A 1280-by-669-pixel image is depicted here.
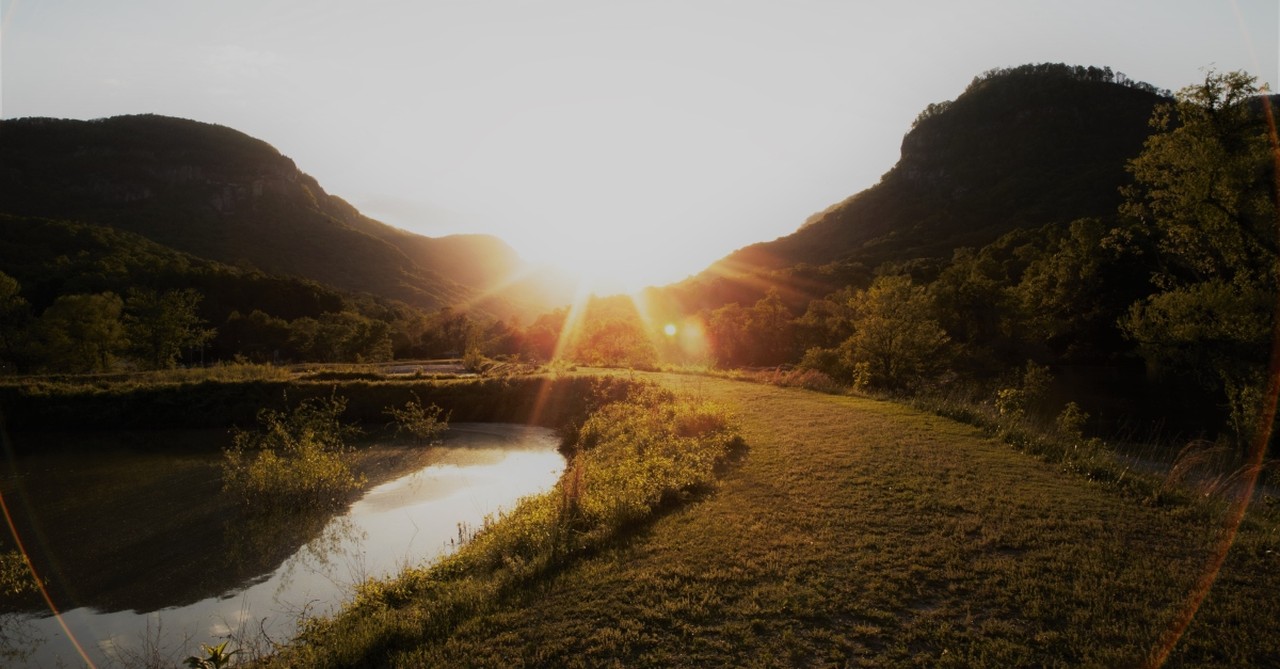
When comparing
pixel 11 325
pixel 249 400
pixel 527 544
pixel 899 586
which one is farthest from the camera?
pixel 11 325

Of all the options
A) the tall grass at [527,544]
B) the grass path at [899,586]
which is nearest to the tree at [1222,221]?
the grass path at [899,586]

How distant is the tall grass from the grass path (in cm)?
44

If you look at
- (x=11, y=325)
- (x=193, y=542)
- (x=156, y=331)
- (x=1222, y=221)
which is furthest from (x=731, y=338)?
(x=11, y=325)

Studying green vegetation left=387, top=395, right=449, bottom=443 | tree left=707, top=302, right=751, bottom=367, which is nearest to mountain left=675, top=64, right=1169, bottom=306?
tree left=707, top=302, right=751, bottom=367

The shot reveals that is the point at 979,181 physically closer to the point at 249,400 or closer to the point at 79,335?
the point at 249,400

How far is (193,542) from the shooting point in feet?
40.8

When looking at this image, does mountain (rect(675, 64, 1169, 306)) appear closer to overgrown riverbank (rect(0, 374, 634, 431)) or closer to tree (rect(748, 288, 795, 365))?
tree (rect(748, 288, 795, 365))

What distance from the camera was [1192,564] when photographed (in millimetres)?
7215

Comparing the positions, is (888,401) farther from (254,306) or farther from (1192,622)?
(254,306)

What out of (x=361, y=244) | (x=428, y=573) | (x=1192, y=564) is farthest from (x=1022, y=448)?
(x=361, y=244)

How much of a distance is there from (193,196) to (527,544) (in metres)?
178

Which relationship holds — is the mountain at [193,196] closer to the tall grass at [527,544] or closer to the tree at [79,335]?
the tree at [79,335]

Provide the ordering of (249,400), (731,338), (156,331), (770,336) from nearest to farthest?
(249,400) < (156,331) < (770,336) < (731,338)

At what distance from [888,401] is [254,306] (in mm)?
91887
